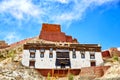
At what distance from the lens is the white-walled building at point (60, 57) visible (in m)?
56.6

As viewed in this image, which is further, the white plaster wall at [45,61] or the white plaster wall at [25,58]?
the white plaster wall at [25,58]

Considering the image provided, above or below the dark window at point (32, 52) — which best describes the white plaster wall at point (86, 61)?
below

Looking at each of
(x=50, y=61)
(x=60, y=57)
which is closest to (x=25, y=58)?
(x=50, y=61)

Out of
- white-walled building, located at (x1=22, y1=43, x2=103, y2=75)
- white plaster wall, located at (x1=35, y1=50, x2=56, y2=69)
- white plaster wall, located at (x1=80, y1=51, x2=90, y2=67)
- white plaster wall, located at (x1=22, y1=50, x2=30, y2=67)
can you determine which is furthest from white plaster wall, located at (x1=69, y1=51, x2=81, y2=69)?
white plaster wall, located at (x1=22, y1=50, x2=30, y2=67)

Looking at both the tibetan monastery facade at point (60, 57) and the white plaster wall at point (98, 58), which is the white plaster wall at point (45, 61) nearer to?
the tibetan monastery facade at point (60, 57)

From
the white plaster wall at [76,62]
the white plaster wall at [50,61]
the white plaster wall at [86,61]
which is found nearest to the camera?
the white plaster wall at [50,61]

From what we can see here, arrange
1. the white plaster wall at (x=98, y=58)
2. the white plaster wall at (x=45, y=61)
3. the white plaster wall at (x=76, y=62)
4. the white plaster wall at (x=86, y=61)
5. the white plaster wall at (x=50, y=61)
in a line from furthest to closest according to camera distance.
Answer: the white plaster wall at (x=98, y=58) → the white plaster wall at (x=86, y=61) → the white plaster wall at (x=76, y=62) → the white plaster wall at (x=50, y=61) → the white plaster wall at (x=45, y=61)

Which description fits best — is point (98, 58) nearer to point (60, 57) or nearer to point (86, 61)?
point (86, 61)

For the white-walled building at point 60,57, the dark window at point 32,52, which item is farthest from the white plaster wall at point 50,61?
the dark window at point 32,52

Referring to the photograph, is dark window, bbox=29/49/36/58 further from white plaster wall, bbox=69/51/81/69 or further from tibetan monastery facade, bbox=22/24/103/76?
white plaster wall, bbox=69/51/81/69

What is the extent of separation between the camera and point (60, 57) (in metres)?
58.5

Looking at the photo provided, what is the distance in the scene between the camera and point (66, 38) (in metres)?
80.2

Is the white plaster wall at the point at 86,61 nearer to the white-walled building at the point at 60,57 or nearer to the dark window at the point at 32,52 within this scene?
the white-walled building at the point at 60,57

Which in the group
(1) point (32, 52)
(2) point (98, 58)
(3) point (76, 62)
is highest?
(1) point (32, 52)
